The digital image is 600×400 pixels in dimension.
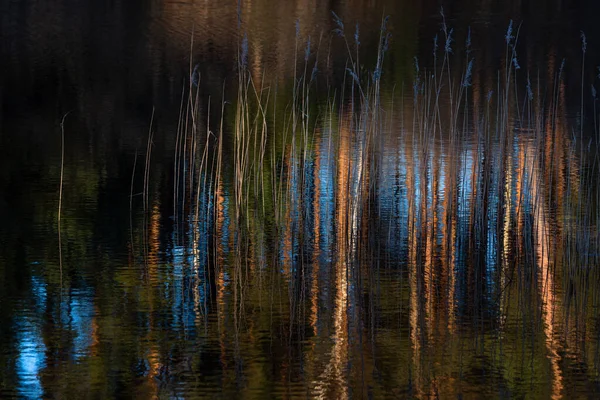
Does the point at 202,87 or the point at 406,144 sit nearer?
the point at 406,144

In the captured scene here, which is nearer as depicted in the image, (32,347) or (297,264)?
(32,347)

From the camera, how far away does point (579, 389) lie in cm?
392

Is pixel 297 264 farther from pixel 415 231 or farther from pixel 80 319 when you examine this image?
pixel 80 319

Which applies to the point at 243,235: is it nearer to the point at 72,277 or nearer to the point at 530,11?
the point at 72,277

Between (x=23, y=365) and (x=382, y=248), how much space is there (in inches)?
95.1

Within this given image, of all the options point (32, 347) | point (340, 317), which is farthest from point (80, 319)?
point (340, 317)

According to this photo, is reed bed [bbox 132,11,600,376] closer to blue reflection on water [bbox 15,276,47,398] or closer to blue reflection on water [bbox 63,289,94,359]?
blue reflection on water [bbox 63,289,94,359]

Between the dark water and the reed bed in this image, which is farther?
the reed bed

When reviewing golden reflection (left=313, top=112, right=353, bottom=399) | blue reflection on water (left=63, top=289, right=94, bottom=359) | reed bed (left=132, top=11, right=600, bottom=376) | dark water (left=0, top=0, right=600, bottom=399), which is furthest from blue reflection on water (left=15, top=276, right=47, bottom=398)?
golden reflection (left=313, top=112, right=353, bottom=399)

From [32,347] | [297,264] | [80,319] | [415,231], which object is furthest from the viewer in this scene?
[415,231]

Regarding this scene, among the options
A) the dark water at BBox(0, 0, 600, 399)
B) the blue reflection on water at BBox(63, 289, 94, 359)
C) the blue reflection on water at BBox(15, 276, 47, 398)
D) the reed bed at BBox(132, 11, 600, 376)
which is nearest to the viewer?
the blue reflection on water at BBox(15, 276, 47, 398)

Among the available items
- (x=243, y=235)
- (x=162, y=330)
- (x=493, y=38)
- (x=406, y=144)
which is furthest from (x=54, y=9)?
(x=162, y=330)

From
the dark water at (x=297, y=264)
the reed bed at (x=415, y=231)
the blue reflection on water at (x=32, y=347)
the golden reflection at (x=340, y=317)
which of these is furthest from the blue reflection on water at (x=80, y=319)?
the golden reflection at (x=340, y=317)

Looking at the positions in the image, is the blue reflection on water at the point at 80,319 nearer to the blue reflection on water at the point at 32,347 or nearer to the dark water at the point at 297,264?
the dark water at the point at 297,264
